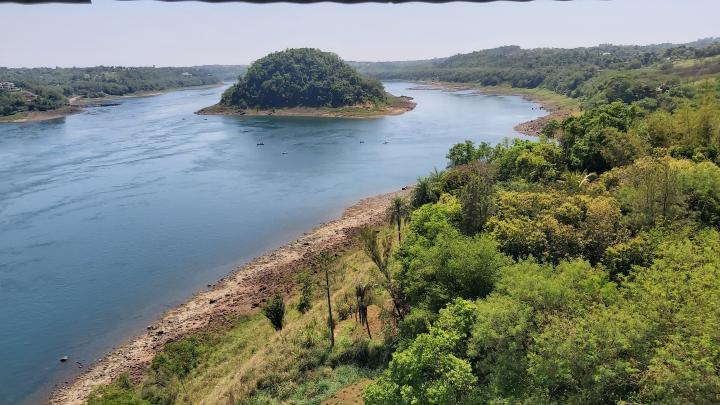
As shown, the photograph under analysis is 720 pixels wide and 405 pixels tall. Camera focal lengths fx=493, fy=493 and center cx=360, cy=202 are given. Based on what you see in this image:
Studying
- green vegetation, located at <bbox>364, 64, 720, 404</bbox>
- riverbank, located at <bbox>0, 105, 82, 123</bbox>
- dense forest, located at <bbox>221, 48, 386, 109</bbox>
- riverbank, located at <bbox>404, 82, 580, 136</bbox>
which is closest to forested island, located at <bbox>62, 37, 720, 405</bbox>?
green vegetation, located at <bbox>364, 64, 720, 404</bbox>

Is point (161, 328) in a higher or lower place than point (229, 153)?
lower

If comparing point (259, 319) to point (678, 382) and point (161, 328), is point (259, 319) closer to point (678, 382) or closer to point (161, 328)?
point (161, 328)

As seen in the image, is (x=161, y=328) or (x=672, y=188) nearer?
(x=672, y=188)

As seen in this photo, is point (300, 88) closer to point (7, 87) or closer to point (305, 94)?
point (305, 94)

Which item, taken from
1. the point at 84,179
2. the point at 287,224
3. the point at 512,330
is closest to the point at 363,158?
the point at 287,224

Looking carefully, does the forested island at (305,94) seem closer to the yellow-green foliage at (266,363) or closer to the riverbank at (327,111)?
the riverbank at (327,111)

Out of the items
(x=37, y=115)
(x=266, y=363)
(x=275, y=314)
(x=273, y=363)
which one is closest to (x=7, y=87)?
(x=37, y=115)

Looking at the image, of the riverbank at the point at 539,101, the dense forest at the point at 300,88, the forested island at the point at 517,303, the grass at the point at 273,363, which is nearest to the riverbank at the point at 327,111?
the dense forest at the point at 300,88
